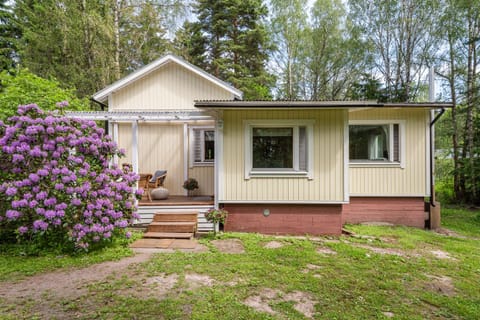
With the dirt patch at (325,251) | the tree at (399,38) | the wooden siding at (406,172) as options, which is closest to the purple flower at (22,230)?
the dirt patch at (325,251)

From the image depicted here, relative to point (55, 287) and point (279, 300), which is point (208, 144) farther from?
point (279, 300)

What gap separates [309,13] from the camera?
16.8m

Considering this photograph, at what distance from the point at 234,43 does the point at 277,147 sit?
13.7 m

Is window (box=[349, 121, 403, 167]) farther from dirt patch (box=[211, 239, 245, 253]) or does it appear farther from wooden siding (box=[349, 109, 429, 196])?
dirt patch (box=[211, 239, 245, 253])

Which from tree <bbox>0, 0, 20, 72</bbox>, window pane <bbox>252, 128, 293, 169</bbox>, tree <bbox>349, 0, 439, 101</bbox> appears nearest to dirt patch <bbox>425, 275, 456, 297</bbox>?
window pane <bbox>252, 128, 293, 169</bbox>

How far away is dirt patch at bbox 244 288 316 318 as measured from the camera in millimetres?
2867

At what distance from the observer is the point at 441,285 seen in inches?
141

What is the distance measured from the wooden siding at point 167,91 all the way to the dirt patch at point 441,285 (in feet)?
21.9

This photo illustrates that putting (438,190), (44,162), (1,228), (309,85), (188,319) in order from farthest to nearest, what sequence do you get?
1. (309,85)
2. (438,190)
3. (1,228)
4. (44,162)
5. (188,319)

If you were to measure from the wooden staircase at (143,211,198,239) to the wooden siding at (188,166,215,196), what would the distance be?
2030 mm

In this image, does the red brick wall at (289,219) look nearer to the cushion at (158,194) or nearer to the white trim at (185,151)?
the cushion at (158,194)

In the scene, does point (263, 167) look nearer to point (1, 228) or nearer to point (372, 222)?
point (372, 222)

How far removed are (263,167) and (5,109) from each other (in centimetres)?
720

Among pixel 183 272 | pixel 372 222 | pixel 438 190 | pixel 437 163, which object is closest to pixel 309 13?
pixel 437 163
